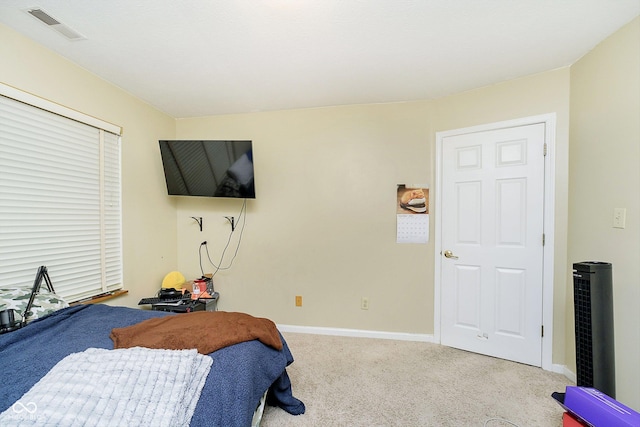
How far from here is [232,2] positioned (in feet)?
4.69

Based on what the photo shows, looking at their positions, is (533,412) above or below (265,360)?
below

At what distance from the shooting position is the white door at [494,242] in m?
2.22

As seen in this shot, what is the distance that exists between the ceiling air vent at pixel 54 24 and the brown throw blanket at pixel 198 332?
186 cm

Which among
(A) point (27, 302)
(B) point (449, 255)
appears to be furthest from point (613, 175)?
(A) point (27, 302)

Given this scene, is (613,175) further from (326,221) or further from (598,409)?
(326,221)

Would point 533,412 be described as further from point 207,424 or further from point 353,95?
point 353,95

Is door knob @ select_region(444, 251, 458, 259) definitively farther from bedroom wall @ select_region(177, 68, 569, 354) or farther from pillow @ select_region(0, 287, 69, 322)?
pillow @ select_region(0, 287, 69, 322)

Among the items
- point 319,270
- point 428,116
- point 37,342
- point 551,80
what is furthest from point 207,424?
point 551,80

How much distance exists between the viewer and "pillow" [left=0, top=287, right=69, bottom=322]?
1.53 meters

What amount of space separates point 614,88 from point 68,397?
319 cm

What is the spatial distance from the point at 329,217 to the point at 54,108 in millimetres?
2382

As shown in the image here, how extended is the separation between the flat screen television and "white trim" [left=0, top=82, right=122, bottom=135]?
17.4 inches

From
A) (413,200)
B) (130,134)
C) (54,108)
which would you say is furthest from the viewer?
(413,200)

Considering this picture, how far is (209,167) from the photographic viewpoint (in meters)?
2.70
